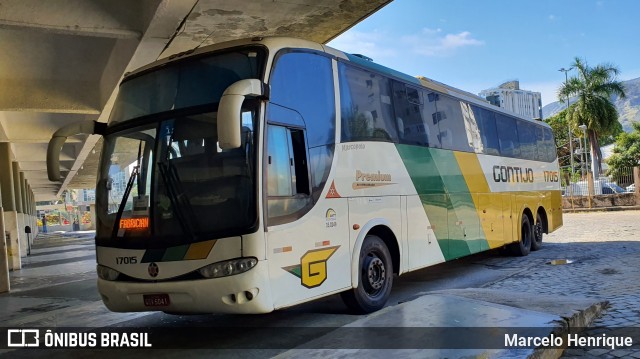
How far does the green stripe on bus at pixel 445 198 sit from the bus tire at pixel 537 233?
12.1 ft

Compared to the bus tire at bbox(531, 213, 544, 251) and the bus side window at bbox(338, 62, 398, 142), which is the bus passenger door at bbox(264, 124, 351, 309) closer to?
the bus side window at bbox(338, 62, 398, 142)

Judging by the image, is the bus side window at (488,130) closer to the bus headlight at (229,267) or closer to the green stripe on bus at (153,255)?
the bus headlight at (229,267)

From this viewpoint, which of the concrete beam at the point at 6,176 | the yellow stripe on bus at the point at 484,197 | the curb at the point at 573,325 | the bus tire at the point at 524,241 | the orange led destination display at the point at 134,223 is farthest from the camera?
the concrete beam at the point at 6,176

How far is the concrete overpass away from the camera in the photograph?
8227 mm

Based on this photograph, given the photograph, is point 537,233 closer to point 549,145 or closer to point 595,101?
point 549,145

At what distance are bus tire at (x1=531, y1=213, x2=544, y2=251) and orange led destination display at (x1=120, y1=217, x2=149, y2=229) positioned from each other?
1048cm

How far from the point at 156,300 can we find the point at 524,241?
9846 mm

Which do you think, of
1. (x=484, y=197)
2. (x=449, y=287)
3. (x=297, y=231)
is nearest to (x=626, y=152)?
(x=484, y=197)

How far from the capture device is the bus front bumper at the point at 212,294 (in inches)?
194

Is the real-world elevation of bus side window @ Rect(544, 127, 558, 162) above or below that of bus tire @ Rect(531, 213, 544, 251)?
above

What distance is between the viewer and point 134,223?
5477 millimetres

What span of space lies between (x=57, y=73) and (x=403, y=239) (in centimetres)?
973

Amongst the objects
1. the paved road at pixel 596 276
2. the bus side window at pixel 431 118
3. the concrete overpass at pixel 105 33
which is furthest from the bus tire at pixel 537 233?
the concrete overpass at pixel 105 33

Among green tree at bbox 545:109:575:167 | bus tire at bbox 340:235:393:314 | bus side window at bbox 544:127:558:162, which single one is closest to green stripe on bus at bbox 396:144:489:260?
bus tire at bbox 340:235:393:314
